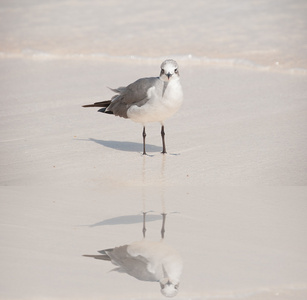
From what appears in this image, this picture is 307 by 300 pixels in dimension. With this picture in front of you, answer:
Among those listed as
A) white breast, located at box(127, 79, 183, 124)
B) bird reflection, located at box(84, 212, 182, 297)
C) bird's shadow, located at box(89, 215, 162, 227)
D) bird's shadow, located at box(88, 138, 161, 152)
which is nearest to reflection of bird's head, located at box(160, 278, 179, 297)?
bird reflection, located at box(84, 212, 182, 297)

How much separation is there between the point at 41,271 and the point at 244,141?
Answer: 351 centimetres

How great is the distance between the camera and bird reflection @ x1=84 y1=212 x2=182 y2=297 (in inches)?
149

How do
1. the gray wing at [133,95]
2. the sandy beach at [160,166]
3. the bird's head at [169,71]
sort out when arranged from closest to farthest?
the sandy beach at [160,166] → the bird's head at [169,71] → the gray wing at [133,95]

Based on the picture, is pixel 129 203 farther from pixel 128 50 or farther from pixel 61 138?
pixel 128 50

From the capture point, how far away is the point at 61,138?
733 cm

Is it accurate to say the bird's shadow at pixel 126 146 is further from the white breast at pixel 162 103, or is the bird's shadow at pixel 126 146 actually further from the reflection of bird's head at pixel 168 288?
the reflection of bird's head at pixel 168 288

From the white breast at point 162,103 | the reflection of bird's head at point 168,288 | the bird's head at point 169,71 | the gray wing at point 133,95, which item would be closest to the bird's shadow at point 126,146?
the gray wing at point 133,95

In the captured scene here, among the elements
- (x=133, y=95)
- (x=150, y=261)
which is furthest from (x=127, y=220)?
(x=133, y=95)

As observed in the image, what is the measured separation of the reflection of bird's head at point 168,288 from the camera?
11.9 ft

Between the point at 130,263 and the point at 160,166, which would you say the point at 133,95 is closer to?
the point at 160,166

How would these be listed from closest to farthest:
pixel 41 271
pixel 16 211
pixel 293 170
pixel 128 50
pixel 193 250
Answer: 1. pixel 41 271
2. pixel 193 250
3. pixel 16 211
4. pixel 293 170
5. pixel 128 50

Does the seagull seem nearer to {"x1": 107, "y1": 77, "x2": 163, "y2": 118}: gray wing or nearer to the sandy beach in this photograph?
{"x1": 107, "y1": 77, "x2": 163, "y2": 118}: gray wing

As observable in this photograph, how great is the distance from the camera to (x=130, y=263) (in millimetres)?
4000

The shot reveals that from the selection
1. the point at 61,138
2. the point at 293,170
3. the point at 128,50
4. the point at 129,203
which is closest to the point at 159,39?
the point at 128,50
